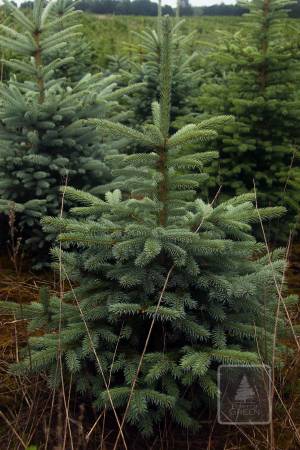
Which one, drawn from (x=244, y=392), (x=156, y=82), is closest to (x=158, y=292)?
(x=244, y=392)

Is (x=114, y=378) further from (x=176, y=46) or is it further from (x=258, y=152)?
(x=176, y=46)

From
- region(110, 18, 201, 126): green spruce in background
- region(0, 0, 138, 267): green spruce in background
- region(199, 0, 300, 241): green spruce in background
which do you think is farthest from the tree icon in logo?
region(110, 18, 201, 126): green spruce in background

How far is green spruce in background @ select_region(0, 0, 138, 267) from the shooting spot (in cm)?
408

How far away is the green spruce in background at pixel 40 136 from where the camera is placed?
4.08 m

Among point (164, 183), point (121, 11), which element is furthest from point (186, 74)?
point (121, 11)

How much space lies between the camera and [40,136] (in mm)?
4270

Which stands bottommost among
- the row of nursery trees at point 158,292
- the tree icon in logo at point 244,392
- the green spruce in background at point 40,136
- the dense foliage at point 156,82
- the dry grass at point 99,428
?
the dry grass at point 99,428

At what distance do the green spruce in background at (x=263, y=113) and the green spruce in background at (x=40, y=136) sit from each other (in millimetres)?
1178

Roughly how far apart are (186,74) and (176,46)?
88cm

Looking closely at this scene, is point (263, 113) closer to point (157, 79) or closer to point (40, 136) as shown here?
point (40, 136)

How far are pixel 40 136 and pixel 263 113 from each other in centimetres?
202

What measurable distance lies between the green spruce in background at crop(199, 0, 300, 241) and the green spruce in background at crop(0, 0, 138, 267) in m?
1.18

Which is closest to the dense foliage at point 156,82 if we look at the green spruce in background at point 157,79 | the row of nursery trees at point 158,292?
the green spruce in background at point 157,79

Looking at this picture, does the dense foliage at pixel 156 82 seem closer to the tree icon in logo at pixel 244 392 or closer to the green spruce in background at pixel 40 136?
the green spruce in background at pixel 40 136
